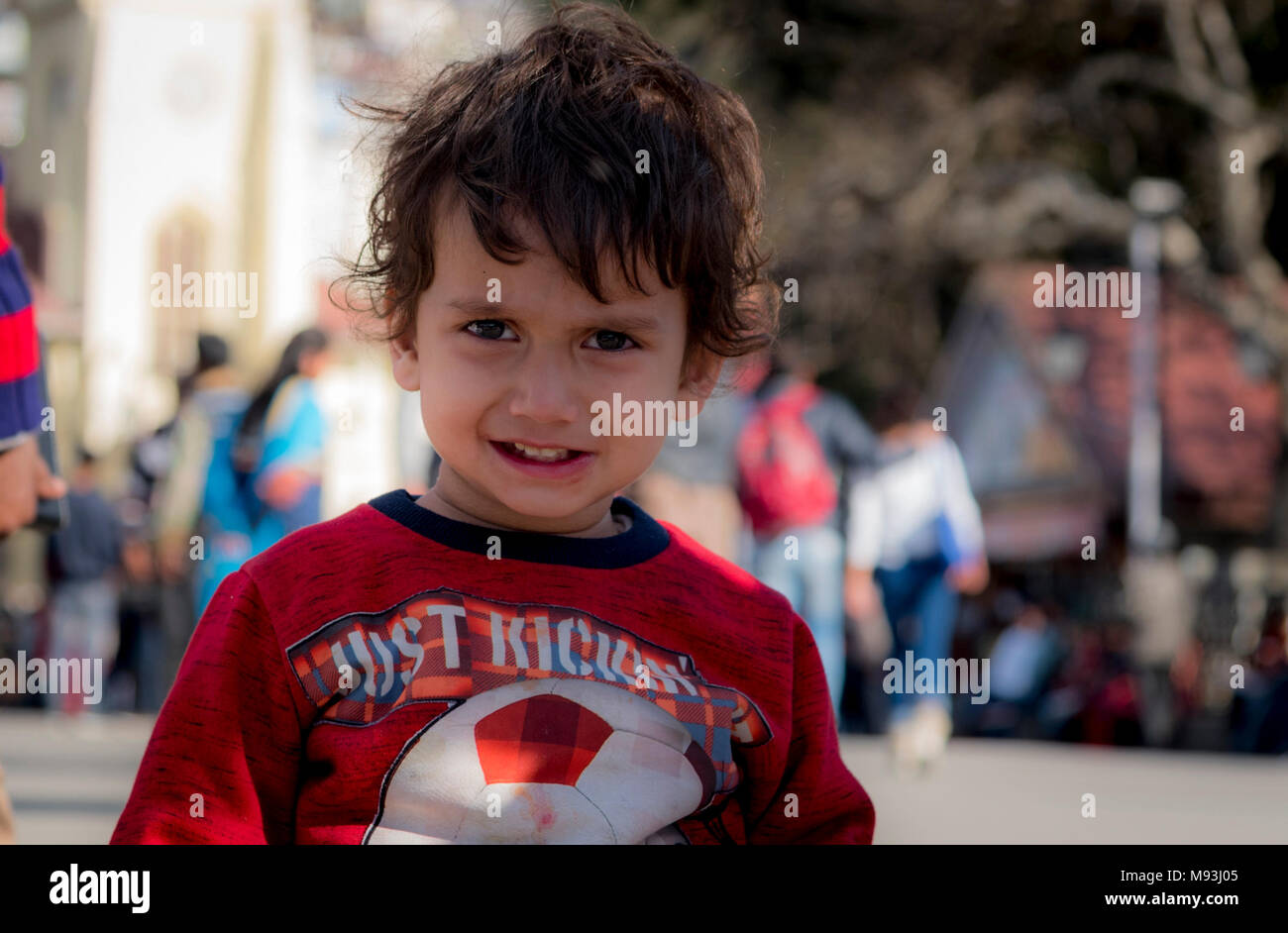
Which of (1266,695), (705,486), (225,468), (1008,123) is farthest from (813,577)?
(1008,123)

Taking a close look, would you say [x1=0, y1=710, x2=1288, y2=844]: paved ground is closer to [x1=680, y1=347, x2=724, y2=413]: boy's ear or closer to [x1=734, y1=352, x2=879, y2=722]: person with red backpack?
[x1=734, y1=352, x2=879, y2=722]: person with red backpack

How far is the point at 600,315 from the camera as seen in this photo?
214 cm

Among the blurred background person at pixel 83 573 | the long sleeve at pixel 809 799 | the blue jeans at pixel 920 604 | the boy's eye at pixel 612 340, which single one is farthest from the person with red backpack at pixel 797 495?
the boy's eye at pixel 612 340

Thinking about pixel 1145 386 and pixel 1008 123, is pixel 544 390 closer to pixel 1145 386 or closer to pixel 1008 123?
pixel 1145 386

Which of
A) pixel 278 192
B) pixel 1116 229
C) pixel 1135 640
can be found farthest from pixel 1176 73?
pixel 278 192

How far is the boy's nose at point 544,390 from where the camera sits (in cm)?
211

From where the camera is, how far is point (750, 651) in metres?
2.22

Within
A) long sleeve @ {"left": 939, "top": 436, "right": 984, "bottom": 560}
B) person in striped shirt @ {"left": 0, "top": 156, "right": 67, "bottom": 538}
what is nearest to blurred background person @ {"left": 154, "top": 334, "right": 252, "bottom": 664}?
long sleeve @ {"left": 939, "top": 436, "right": 984, "bottom": 560}

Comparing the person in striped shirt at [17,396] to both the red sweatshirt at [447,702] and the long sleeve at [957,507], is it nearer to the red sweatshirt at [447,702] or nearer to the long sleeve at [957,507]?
the red sweatshirt at [447,702]

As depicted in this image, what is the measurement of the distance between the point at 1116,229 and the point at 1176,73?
1500 mm

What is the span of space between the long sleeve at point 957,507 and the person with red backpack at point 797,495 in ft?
1.17
